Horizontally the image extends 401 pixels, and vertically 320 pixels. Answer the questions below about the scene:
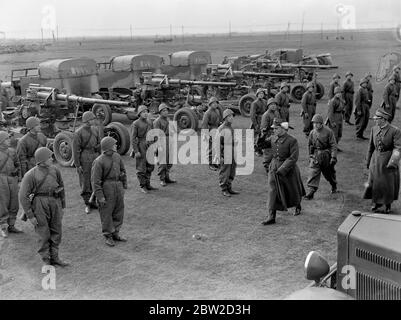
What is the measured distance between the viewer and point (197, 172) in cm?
1228

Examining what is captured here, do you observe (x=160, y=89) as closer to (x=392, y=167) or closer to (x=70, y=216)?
(x=70, y=216)

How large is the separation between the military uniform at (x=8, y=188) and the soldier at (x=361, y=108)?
9.84 metres

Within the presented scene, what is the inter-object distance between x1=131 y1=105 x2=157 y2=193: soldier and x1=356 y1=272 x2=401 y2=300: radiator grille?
21.6 ft

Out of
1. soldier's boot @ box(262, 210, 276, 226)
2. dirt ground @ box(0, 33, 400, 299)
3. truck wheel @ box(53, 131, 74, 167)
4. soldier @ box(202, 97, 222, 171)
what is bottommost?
dirt ground @ box(0, 33, 400, 299)

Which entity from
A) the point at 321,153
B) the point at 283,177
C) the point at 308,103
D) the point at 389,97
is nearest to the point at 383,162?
the point at 321,153

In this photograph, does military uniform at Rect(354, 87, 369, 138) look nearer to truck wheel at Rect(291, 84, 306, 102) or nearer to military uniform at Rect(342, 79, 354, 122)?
military uniform at Rect(342, 79, 354, 122)

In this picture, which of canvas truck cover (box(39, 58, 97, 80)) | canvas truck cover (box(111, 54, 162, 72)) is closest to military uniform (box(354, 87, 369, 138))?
canvas truck cover (box(39, 58, 97, 80))

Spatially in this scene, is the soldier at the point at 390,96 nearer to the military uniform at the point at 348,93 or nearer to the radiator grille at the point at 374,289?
Result: the military uniform at the point at 348,93

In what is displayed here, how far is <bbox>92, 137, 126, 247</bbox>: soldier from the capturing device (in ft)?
25.8

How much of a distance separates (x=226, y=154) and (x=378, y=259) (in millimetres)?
6125

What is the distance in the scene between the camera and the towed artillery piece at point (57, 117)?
12508mm

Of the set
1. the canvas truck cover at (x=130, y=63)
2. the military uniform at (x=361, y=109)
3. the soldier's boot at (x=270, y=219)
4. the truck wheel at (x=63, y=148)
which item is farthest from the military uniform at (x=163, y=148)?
the canvas truck cover at (x=130, y=63)

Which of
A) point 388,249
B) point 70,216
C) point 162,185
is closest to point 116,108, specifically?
point 162,185

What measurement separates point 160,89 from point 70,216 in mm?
9932
